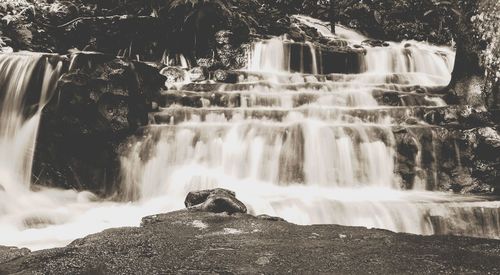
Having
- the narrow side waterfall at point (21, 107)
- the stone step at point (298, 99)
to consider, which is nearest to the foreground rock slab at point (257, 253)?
the narrow side waterfall at point (21, 107)

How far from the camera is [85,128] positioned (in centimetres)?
862

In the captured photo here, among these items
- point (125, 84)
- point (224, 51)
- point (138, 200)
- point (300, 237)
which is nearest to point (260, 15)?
point (224, 51)

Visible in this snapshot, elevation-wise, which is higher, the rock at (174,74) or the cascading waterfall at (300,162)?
the rock at (174,74)

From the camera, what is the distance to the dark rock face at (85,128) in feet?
27.8

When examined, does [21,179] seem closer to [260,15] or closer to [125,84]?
[125,84]

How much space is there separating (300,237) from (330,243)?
0.33 meters

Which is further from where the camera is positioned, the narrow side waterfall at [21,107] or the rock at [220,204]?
the narrow side waterfall at [21,107]

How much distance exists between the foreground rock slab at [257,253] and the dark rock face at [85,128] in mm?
4642

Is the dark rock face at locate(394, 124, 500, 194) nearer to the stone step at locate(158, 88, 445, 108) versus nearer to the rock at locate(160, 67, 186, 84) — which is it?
the stone step at locate(158, 88, 445, 108)

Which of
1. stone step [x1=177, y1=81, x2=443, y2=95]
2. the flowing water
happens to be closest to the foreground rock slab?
the flowing water

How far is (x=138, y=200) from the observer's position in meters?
7.96

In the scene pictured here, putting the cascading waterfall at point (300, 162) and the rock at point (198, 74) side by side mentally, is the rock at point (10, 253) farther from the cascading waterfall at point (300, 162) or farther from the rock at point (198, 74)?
the rock at point (198, 74)

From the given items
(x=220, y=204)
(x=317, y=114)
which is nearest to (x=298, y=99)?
(x=317, y=114)

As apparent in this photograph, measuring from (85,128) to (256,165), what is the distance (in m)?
3.58
